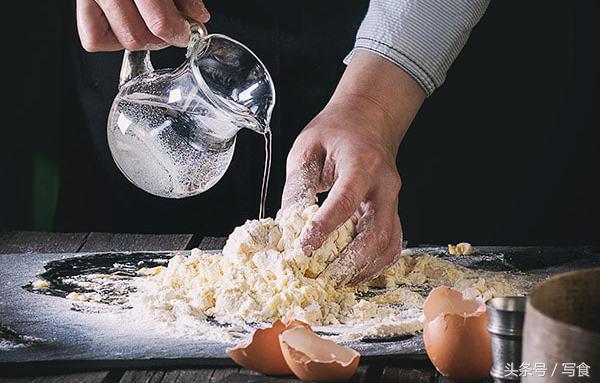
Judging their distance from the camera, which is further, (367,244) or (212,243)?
(212,243)

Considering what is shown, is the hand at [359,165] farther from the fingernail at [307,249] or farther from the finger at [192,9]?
the finger at [192,9]

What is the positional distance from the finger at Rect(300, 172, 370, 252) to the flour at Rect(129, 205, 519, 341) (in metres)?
0.03

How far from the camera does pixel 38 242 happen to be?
239 centimetres

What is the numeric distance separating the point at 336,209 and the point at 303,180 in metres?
0.18

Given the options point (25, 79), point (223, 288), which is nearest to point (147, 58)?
point (223, 288)

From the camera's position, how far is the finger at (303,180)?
78.7 inches

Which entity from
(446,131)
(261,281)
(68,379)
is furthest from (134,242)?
(68,379)

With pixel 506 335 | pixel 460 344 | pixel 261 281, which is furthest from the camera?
pixel 261 281

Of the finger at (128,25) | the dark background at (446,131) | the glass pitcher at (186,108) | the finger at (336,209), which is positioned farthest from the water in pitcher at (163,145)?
the dark background at (446,131)

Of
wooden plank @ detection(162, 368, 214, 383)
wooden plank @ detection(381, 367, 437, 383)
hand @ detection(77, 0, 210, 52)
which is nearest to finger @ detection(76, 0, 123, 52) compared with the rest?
hand @ detection(77, 0, 210, 52)

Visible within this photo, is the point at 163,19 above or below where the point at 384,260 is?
above

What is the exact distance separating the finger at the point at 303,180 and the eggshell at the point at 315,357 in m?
0.52

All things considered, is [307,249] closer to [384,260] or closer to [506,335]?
[384,260]

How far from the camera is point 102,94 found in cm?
264
